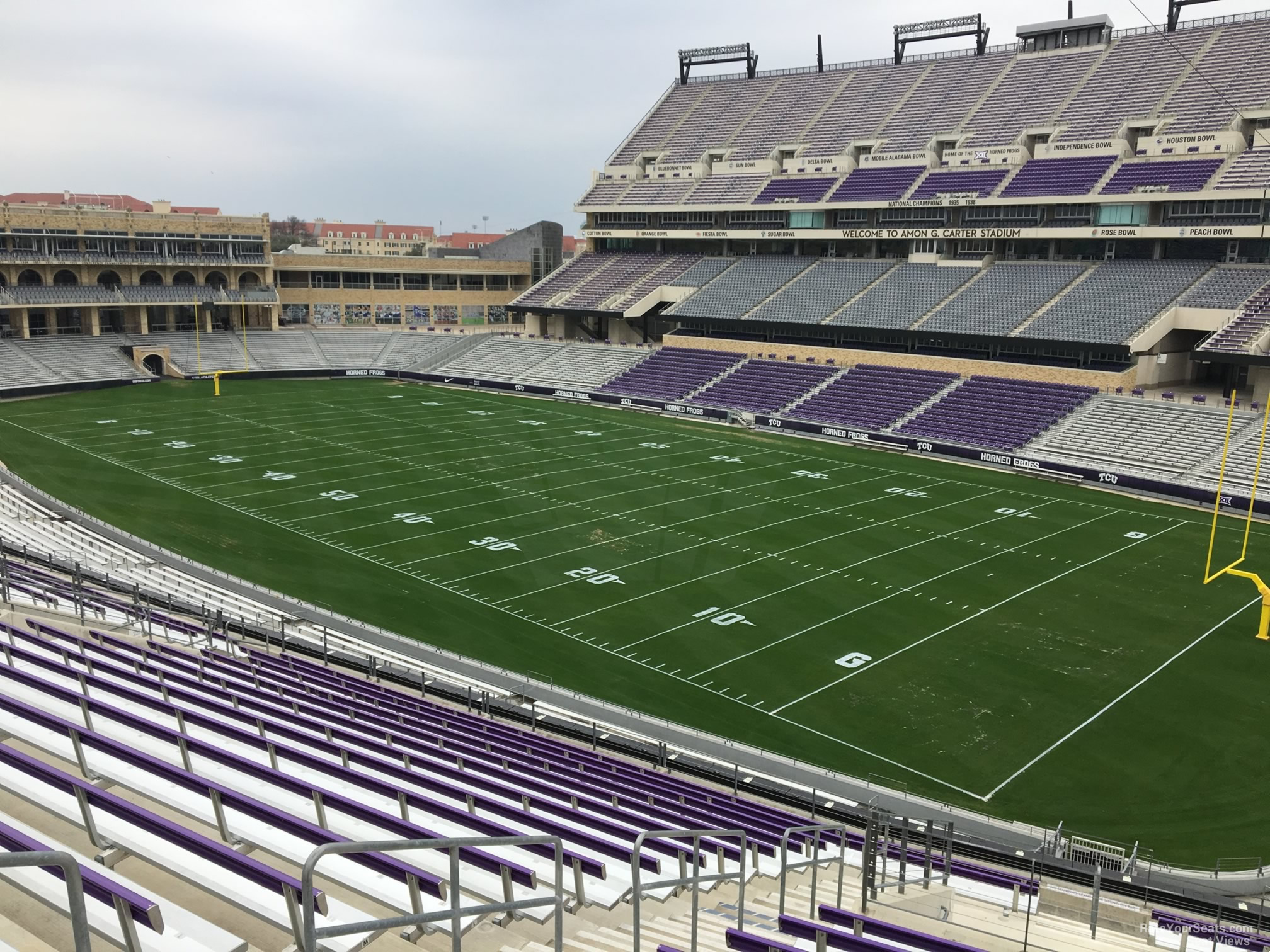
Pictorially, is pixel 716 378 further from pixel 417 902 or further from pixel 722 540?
pixel 417 902

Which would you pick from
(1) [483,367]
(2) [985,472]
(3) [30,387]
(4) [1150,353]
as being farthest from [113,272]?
(4) [1150,353]

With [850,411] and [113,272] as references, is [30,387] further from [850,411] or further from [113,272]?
[850,411]

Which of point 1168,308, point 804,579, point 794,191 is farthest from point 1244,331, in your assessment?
point 794,191

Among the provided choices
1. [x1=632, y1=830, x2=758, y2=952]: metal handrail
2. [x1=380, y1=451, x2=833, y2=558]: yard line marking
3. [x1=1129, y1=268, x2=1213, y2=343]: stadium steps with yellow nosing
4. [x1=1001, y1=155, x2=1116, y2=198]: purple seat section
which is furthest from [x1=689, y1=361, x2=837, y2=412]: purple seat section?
[x1=632, y1=830, x2=758, y2=952]: metal handrail

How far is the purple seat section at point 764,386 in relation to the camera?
49.9m

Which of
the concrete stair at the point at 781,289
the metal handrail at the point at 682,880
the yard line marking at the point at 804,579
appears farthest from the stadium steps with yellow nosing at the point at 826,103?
the metal handrail at the point at 682,880

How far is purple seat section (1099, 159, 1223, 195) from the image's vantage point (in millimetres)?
46344

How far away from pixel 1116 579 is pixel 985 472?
44.3 feet

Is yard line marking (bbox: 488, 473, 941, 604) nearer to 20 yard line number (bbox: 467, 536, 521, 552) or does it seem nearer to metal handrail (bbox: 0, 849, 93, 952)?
20 yard line number (bbox: 467, 536, 521, 552)

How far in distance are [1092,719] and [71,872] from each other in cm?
1796

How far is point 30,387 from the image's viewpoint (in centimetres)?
5369

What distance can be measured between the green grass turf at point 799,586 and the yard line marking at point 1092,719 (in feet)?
0.26

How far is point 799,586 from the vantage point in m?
24.3

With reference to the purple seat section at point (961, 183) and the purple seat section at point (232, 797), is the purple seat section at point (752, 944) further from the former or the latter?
the purple seat section at point (961, 183)
